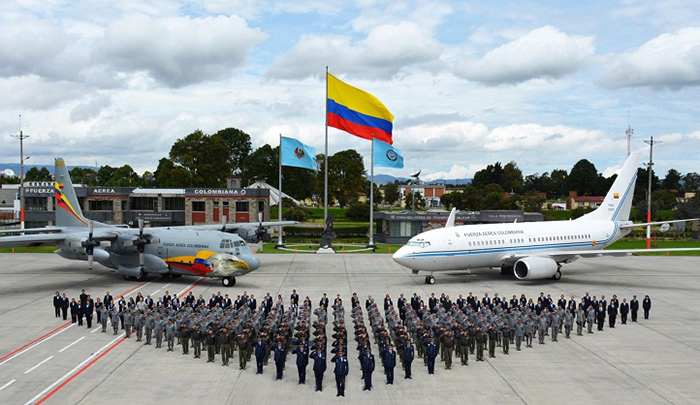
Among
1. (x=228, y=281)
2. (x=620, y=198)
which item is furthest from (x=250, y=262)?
(x=620, y=198)

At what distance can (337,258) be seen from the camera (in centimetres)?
4684

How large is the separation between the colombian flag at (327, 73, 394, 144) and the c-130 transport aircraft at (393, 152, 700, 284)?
15.3 m

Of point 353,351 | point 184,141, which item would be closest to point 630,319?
point 353,351

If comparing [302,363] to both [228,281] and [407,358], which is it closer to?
[407,358]

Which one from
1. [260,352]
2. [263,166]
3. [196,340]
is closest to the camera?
[260,352]

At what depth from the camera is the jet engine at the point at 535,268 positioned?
112 feet

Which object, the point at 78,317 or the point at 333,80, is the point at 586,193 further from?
the point at 78,317

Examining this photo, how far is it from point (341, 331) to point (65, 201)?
27.4m

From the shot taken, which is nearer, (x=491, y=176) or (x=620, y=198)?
(x=620, y=198)

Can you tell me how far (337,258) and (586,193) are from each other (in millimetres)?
125842

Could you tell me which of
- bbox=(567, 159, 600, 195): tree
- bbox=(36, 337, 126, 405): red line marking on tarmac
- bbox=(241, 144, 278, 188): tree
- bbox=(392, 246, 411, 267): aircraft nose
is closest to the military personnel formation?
bbox=(36, 337, 126, 405): red line marking on tarmac

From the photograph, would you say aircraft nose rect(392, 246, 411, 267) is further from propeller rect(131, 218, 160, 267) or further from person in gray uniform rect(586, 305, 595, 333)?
propeller rect(131, 218, 160, 267)

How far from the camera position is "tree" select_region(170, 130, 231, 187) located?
10188 centimetres

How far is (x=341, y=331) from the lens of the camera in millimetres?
Result: 18328
